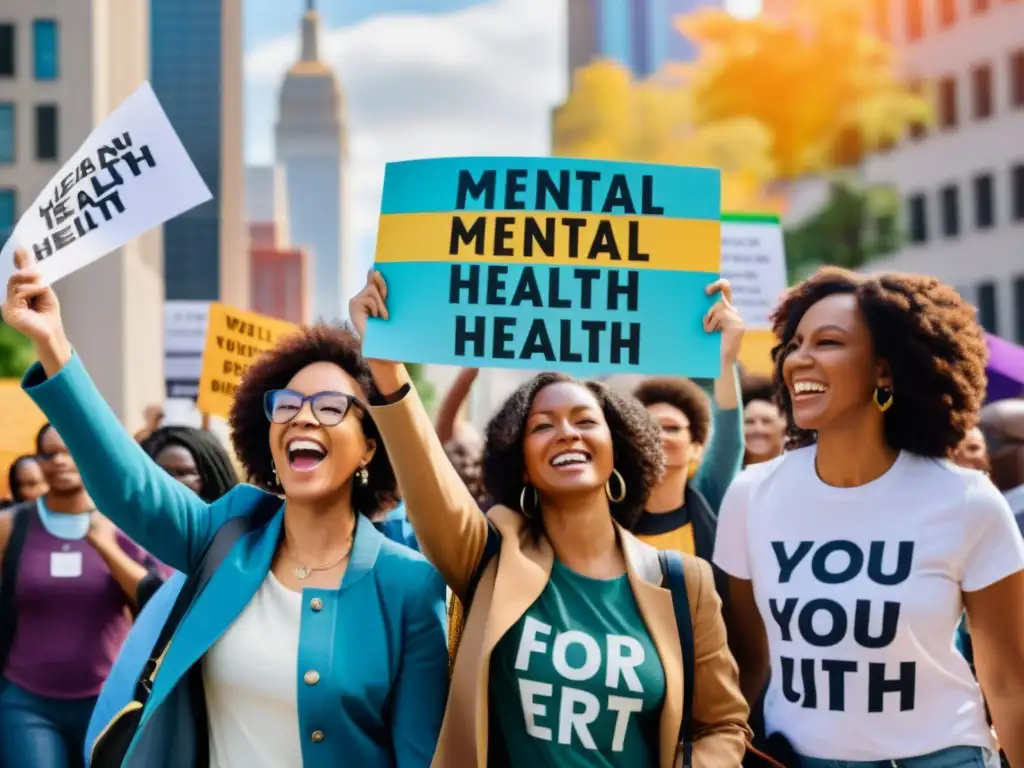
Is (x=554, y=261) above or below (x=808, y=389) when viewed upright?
above

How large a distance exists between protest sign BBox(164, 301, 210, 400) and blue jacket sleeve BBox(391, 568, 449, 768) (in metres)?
7.73

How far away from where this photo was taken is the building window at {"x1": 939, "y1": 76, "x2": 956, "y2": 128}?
141ft

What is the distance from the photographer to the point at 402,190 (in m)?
4.03

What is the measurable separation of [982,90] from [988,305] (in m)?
6.16

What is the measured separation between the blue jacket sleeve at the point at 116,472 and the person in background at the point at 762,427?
11.2 feet

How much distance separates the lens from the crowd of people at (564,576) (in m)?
3.54

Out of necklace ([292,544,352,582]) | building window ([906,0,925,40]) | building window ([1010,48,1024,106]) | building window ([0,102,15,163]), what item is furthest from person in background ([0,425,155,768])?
building window ([0,102,15,163])

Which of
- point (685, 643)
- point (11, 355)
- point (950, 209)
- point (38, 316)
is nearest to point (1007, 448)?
point (685, 643)

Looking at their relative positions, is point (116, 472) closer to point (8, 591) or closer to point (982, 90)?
point (8, 591)

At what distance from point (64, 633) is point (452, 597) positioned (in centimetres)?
260

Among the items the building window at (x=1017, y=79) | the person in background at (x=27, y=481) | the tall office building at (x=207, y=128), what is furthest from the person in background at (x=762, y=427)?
the tall office building at (x=207, y=128)

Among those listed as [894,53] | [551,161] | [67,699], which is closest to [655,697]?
[551,161]

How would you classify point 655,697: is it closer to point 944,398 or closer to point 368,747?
point 368,747

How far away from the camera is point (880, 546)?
11.9 ft
